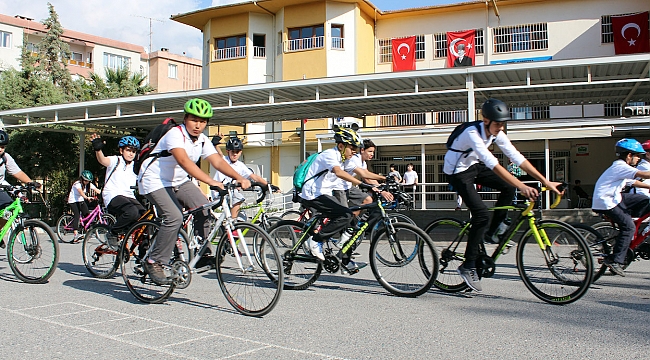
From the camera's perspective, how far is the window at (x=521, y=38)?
88.4 feet

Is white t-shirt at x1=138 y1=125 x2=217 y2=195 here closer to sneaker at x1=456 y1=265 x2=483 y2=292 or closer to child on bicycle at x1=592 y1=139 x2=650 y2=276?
sneaker at x1=456 y1=265 x2=483 y2=292

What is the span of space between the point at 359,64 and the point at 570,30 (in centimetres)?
980

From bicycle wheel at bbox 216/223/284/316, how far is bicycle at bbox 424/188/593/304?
Answer: 1.81 metres

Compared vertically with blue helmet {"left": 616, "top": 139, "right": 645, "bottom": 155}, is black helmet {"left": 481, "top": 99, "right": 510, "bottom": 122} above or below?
above

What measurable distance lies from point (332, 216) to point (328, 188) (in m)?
0.44

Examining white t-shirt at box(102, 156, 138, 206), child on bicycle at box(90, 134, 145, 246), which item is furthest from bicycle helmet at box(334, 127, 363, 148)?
white t-shirt at box(102, 156, 138, 206)

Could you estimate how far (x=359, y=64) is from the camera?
28.6m

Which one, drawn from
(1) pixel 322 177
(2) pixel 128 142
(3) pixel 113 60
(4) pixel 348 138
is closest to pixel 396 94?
(2) pixel 128 142

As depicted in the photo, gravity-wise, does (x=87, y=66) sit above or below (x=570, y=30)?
above

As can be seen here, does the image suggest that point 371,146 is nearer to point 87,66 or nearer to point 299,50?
point 299,50

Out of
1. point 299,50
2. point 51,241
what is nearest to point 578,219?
point 51,241

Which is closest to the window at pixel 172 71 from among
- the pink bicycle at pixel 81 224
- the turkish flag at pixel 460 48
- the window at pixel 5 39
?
the window at pixel 5 39

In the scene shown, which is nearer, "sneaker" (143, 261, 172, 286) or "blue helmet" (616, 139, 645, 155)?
"sneaker" (143, 261, 172, 286)

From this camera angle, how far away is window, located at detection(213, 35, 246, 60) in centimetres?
3061
